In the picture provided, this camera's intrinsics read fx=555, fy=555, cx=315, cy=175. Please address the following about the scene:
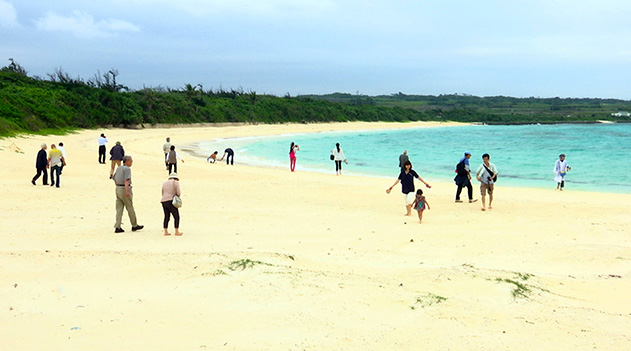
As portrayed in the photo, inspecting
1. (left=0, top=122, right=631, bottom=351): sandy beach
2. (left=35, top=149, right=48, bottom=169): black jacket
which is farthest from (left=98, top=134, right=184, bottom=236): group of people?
(left=35, top=149, right=48, bottom=169): black jacket

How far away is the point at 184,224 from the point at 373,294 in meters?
5.95

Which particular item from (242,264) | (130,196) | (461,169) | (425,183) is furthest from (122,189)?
(461,169)

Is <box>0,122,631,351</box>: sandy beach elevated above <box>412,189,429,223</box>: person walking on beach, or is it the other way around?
<box>412,189,429,223</box>: person walking on beach

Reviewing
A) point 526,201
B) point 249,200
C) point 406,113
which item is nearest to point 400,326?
point 249,200

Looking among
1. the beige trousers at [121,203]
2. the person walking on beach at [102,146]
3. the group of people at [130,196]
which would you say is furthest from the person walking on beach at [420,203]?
the person walking on beach at [102,146]

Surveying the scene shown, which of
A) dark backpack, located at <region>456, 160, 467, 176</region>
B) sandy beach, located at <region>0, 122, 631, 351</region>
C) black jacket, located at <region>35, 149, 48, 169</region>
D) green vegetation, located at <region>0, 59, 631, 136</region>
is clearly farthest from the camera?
green vegetation, located at <region>0, 59, 631, 136</region>

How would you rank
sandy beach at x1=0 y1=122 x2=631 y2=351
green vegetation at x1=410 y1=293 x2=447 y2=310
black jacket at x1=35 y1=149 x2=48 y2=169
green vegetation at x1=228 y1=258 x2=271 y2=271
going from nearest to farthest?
1. sandy beach at x1=0 y1=122 x2=631 y2=351
2. green vegetation at x1=410 y1=293 x2=447 y2=310
3. green vegetation at x1=228 y1=258 x2=271 y2=271
4. black jacket at x1=35 y1=149 x2=48 y2=169

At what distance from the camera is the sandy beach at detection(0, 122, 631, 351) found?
531 cm

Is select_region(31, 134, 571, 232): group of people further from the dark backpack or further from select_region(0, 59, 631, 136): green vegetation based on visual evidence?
select_region(0, 59, 631, 136): green vegetation

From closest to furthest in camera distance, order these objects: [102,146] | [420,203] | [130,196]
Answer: [130,196] → [420,203] → [102,146]

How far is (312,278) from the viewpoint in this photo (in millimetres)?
6867

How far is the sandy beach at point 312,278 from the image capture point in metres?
5.31

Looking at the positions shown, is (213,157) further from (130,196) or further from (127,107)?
(127,107)

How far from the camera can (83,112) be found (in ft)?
171
